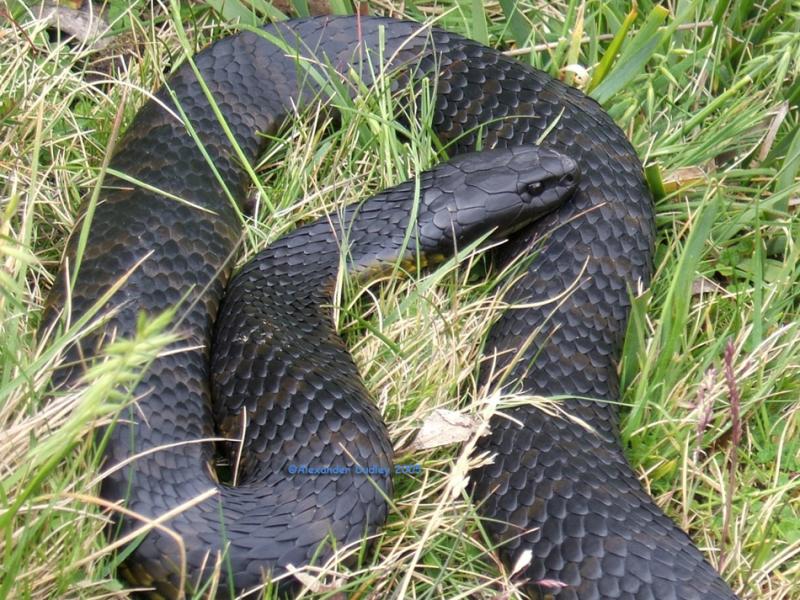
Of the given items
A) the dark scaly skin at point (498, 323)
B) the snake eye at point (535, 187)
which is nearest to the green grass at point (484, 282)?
the dark scaly skin at point (498, 323)

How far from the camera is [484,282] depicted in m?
3.47

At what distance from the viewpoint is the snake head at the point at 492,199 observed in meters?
3.54

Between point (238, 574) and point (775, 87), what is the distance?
2630mm

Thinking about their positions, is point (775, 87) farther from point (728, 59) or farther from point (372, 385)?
point (372, 385)

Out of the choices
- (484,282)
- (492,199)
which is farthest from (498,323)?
(492,199)

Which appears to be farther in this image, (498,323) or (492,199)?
→ (492,199)

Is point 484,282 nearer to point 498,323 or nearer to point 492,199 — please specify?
point 498,323

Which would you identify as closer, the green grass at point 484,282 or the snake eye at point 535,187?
the green grass at point 484,282

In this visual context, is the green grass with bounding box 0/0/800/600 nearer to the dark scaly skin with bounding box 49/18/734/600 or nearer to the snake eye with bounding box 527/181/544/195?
the dark scaly skin with bounding box 49/18/734/600

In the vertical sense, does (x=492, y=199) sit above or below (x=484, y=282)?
above

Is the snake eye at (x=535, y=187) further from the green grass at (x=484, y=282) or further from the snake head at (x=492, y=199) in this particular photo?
the green grass at (x=484, y=282)

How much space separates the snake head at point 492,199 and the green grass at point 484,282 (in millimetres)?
125

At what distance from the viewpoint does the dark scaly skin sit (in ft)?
8.45

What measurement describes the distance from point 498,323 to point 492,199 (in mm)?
476
